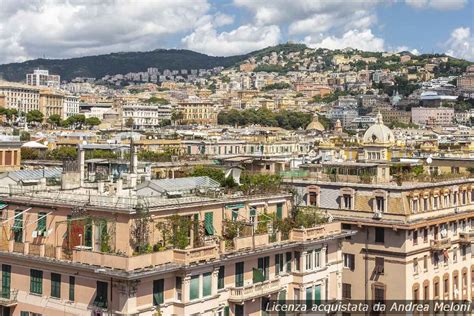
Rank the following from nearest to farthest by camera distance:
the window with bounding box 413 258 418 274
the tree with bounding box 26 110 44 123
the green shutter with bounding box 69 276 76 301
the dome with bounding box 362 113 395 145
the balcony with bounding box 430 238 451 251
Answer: the green shutter with bounding box 69 276 76 301 → the window with bounding box 413 258 418 274 → the balcony with bounding box 430 238 451 251 → the dome with bounding box 362 113 395 145 → the tree with bounding box 26 110 44 123

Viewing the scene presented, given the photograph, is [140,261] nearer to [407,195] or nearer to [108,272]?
[108,272]

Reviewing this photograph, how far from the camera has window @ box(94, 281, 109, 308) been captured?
2427cm

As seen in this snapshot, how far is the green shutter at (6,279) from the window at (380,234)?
59.1 feet

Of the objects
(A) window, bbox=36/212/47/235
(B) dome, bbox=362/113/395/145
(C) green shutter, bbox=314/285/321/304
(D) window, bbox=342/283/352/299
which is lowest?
(D) window, bbox=342/283/352/299

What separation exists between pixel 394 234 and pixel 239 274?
11209 mm

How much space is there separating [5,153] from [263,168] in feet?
50.4

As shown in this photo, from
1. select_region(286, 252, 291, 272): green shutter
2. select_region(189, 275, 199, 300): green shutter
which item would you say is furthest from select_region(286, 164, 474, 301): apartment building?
select_region(189, 275, 199, 300): green shutter

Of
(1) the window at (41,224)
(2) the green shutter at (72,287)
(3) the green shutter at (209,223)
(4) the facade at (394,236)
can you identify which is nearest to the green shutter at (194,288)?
(3) the green shutter at (209,223)

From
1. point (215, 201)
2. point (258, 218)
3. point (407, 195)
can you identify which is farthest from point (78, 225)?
point (407, 195)

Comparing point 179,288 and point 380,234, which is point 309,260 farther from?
point 179,288

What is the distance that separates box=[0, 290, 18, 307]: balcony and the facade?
17.1 metres

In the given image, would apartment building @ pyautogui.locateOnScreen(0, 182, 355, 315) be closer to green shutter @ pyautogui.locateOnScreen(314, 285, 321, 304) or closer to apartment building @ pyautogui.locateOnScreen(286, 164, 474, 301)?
green shutter @ pyautogui.locateOnScreen(314, 285, 321, 304)

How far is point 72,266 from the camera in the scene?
81.3ft

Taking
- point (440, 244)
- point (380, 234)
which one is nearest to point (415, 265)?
point (440, 244)
